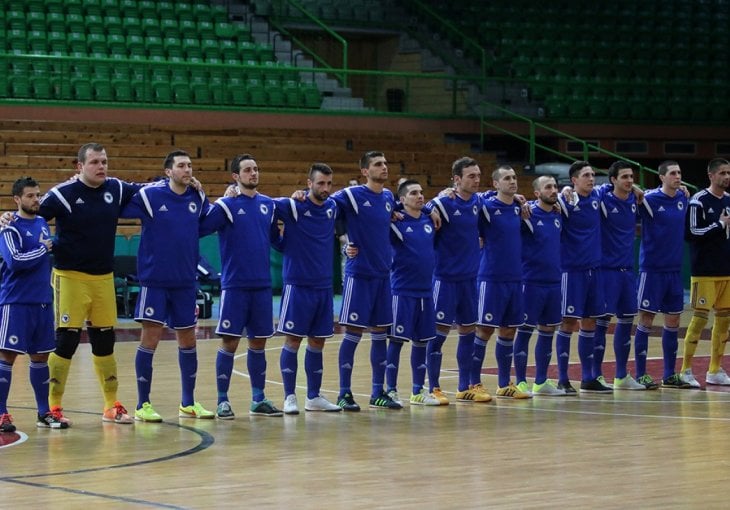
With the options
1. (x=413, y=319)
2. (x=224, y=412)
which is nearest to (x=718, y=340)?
(x=413, y=319)

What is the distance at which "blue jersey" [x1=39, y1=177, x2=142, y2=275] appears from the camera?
33.0 ft

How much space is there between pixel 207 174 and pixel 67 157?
2.46 meters

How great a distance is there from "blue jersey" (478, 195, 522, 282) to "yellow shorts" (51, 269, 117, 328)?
346 centimetres

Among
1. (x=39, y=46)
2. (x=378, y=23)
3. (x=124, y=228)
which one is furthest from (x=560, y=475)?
(x=378, y=23)

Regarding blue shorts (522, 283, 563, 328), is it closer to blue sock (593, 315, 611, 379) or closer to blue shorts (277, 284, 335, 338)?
blue sock (593, 315, 611, 379)

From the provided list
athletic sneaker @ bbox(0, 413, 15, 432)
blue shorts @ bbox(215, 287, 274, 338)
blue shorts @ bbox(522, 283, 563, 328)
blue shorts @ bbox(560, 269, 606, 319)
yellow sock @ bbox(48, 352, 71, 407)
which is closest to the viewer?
athletic sneaker @ bbox(0, 413, 15, 432)

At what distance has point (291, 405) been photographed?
10.8m

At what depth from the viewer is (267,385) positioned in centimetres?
1294

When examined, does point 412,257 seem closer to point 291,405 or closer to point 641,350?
point 291,405

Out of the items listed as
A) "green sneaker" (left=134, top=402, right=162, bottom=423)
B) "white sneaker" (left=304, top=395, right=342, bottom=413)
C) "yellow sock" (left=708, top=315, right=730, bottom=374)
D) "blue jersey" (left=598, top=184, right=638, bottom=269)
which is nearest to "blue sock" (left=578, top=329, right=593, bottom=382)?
"blue jersey" (left=598, top=184, right=638, bottom=269)

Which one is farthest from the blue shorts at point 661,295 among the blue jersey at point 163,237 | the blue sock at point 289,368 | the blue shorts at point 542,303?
the blue jersey at point 163,237

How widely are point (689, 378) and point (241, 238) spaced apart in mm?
4659

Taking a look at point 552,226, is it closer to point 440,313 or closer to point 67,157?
point 440,313

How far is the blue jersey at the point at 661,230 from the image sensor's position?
12.7 m
